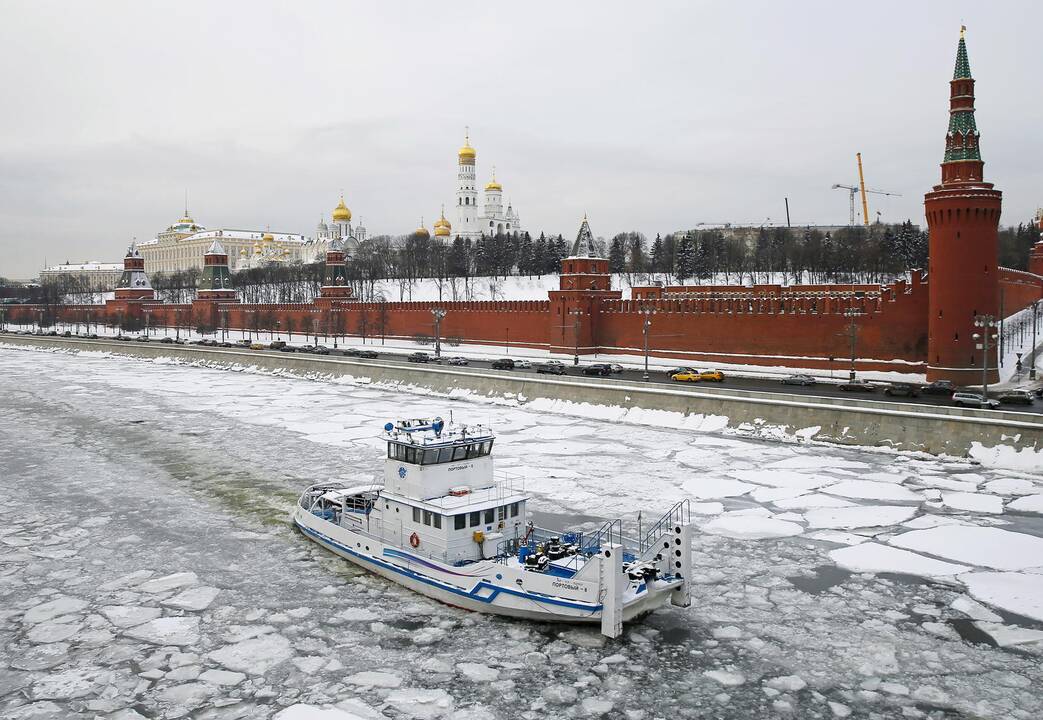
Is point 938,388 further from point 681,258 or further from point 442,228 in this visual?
point 442,228

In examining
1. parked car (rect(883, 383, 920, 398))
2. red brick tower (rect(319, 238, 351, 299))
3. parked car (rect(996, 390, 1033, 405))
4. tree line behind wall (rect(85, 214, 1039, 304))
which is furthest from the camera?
tree line behind wall (rect(85, 214, 1039, 304))

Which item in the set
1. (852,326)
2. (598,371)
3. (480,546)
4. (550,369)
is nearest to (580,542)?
(480,546)

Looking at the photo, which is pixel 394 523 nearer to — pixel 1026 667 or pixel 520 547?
pixel 520 547

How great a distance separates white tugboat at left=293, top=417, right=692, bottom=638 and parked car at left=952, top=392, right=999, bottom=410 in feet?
51.6

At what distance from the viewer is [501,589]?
14484mm

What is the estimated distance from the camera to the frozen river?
1174 centimetres

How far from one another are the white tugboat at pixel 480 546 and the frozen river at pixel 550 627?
1.50ft

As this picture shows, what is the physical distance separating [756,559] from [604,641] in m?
4.88

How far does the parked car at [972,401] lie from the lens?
2903cm

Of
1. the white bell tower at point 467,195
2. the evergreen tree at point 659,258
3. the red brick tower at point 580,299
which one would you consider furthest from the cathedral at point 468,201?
the red brick tower at point 580,299

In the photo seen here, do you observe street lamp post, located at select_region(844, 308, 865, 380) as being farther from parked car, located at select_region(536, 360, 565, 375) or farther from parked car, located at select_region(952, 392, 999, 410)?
parked car, located at select_region(536, 360, 565, 375)

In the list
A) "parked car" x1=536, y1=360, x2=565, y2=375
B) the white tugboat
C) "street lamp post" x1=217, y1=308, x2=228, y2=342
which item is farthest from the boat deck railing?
"street lamp post" x1=217, y1=308, x2=228, y2=342

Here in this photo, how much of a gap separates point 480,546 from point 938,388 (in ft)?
81.0

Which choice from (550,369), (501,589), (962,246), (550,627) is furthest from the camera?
A: (550,369)
